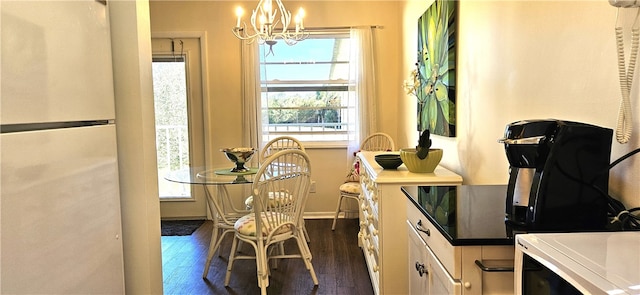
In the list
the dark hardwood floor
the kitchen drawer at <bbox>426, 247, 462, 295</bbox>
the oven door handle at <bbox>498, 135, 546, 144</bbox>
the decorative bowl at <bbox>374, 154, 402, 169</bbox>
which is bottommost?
the dark hardwood floor

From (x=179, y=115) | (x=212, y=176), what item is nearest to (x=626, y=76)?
(x=212, y=176)

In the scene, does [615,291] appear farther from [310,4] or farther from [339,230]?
[310,4]

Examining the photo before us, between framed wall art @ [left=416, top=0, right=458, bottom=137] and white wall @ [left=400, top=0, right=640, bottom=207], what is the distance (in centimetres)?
6

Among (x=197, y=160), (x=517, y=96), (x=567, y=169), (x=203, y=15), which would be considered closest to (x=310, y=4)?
(x=203, y=15)

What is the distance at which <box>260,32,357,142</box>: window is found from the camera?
177 inches

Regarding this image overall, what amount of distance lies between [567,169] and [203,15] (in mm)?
4084

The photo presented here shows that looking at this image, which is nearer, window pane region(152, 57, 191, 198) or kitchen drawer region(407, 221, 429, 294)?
kitchen drawer region(407, 221, 429, 294)

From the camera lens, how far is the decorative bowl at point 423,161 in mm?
2320

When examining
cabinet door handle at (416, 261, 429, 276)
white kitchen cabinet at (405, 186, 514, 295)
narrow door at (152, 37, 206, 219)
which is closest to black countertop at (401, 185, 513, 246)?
white kitchen cabinet at (405, 186, 514, 295)

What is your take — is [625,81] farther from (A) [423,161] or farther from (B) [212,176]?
(B) [212,176]

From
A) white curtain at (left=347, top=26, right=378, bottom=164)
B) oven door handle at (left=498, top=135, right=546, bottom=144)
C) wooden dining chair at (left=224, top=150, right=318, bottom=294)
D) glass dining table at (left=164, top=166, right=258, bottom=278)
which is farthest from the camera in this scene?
white curtain at (left=347, top=26, right=378, bottom=164)

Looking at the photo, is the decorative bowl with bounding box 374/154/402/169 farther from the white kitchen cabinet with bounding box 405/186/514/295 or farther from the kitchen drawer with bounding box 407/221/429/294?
the white kitchen cabinet with bounding box 405/186/514/295

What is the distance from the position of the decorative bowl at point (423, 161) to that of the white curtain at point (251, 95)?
92.3 inches

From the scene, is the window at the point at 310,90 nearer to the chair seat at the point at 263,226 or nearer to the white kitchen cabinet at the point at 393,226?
the chair seat at the point at 263,226
